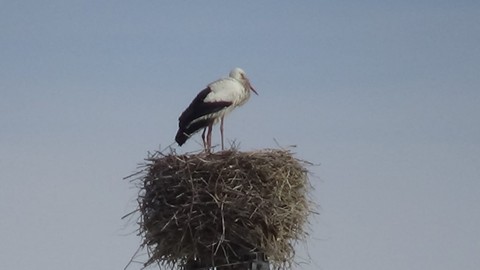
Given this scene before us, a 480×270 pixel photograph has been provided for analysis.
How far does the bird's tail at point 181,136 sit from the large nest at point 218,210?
84cm

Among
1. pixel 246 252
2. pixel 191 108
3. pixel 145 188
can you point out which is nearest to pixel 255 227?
pixel 246 252

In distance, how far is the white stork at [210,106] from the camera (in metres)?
11.9

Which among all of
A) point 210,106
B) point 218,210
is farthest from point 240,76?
point 218,210

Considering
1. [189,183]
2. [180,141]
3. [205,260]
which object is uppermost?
[180,141]

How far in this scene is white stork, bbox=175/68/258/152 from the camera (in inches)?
467

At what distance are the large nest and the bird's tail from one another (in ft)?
2.75

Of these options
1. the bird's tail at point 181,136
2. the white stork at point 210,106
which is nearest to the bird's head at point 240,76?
the white stork at point 210,106

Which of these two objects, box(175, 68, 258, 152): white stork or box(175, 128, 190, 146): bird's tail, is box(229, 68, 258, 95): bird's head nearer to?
box(175, 68, 258, 152): white stork

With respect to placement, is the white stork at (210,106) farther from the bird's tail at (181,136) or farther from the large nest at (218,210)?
the large nest at (218,210)

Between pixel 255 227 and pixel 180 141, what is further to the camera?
pixel 180 141

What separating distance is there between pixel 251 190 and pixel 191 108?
181 centimetres

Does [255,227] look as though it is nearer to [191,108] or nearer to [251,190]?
[251,190]

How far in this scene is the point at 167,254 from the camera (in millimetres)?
10570

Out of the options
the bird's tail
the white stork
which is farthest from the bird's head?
the bird's tail
